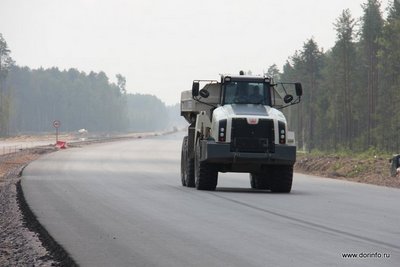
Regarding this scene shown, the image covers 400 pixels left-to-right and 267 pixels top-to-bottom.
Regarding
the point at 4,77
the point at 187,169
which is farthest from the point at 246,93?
the point at 4,77

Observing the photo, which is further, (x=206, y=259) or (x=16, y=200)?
(x=16, y=200)

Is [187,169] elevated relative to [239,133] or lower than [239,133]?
lower

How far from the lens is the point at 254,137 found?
73.5ft

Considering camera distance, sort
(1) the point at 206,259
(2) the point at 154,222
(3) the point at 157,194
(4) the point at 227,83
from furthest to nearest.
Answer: (4) the point at 227,83 → (3) the point at 157,194 → (2) the point at 154,222 → (1) the point at 206,259

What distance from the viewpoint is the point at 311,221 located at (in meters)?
14.7

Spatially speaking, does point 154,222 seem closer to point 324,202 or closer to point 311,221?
point 311,221

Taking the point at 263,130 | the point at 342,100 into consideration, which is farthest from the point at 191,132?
the point at 342,100

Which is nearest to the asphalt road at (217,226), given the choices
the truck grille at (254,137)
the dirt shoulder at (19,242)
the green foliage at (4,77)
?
the dirt shoulder at (19,242)

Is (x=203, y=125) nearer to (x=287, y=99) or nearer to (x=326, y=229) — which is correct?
(x=287, y=99)

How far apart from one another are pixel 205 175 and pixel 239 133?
63.4 inches

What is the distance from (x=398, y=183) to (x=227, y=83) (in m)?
8.48

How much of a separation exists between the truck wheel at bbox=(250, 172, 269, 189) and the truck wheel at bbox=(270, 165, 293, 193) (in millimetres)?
772

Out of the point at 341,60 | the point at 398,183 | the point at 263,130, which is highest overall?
the point at 341,60

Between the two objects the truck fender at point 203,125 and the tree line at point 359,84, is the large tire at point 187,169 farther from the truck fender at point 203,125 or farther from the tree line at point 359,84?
the tree line at point 359,84
